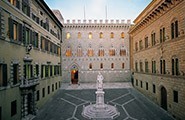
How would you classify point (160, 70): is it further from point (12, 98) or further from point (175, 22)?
point (12, 98)

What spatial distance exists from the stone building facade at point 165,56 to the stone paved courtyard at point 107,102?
141cm

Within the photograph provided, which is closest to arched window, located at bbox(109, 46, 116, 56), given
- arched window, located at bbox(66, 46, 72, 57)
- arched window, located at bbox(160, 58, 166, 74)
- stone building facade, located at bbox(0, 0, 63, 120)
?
arched window, located at bbox(66, 46, 72, 57)

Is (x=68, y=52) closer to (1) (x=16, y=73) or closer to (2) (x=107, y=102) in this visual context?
(2) (x=107, y=102)

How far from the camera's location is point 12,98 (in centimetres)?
1372

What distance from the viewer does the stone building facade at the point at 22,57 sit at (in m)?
12.7

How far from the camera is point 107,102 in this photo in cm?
2236

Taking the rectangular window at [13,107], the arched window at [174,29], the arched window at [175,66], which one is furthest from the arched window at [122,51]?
the rectangular window at [13,107]

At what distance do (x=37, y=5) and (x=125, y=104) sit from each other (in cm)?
1781

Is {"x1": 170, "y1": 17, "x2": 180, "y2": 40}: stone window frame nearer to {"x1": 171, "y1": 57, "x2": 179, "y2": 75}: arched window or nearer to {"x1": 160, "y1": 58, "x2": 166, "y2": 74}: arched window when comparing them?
{"x1": 171, "y1": 57, "x2": 179, "y2": 75}: arched window

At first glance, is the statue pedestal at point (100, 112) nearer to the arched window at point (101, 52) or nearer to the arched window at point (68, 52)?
the arched window at point (101, 52)

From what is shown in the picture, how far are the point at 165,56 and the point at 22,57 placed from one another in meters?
15.7

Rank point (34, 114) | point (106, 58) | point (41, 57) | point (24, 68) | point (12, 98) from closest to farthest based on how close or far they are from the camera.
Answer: point (12, 98) < point (24, 68) < point (34, 114) < point (41, 57) < point (106, 58)

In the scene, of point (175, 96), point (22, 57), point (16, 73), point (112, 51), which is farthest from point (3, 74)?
point (112, 51)

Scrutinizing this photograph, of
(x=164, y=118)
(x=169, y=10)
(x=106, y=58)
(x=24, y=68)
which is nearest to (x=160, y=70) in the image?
(x=164, y=118)
